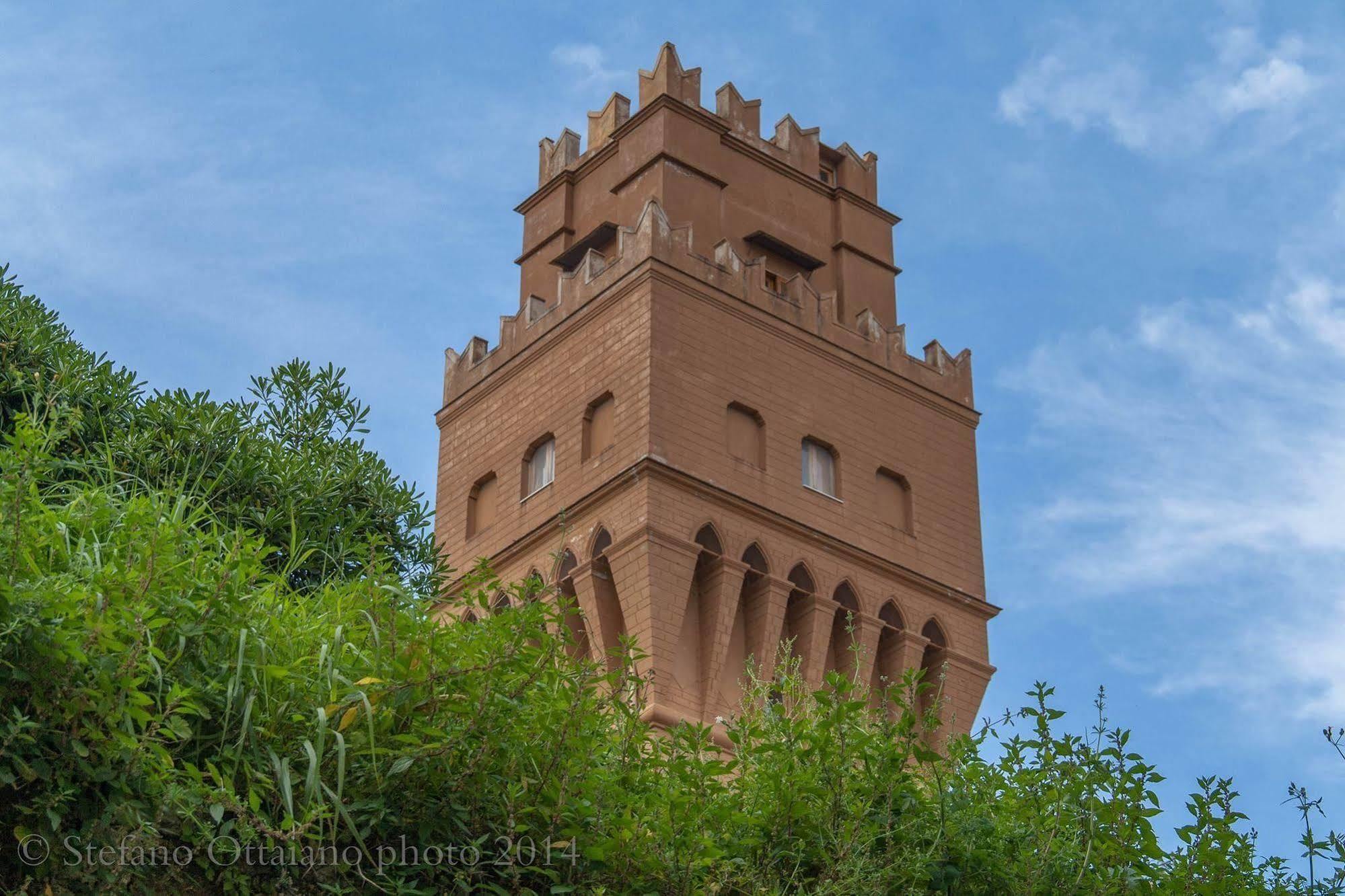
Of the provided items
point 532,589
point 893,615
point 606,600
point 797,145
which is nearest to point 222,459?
point 532,589

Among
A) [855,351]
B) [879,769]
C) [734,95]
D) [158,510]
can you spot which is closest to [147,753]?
[158,510]

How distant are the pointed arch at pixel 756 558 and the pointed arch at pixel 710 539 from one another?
438mm

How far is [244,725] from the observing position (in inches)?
330

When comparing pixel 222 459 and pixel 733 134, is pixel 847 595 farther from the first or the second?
pixel 222 459

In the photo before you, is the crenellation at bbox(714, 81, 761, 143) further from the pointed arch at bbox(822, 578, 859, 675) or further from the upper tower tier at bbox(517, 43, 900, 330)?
the pointed arch at bbox(822, 578, 859, 675)

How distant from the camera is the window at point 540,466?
2802 centimetres

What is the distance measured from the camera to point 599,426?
2738 cm

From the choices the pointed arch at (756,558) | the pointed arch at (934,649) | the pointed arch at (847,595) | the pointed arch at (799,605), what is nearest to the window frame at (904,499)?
the pointed arch at (934,649)

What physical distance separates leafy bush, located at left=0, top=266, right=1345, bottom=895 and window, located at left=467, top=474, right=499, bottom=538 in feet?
54.5

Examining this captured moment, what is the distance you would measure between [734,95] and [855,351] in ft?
15.1

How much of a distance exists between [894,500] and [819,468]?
1373 mm

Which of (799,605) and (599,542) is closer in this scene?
(599,542)

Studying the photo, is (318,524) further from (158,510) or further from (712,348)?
(712,348)

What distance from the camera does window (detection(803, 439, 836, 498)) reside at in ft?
91.5
